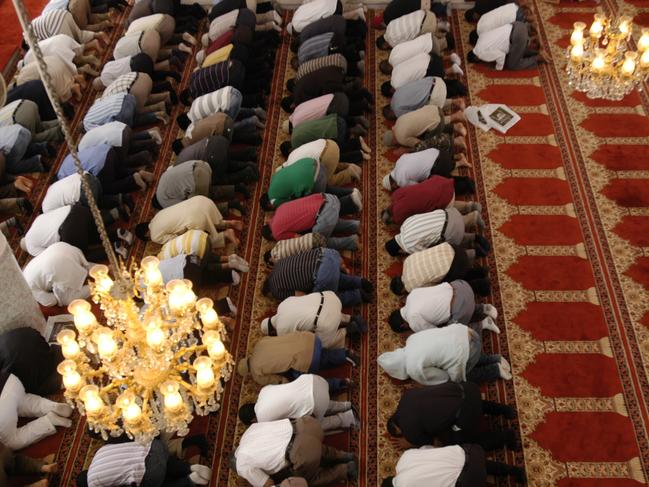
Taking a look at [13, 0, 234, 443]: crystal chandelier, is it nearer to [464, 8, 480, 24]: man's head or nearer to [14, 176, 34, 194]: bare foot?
[14, 176, 34, 194]: bare foot

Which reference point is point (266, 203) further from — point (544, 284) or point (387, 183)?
point (544, 284)

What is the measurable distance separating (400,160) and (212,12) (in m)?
3.19

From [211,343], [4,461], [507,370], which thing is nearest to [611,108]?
[507,370]

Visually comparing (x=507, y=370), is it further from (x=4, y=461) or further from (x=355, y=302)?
(x=4, y=461)

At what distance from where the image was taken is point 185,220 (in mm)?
5957

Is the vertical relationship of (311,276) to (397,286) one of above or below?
above

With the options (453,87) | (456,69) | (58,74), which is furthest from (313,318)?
(58,74)

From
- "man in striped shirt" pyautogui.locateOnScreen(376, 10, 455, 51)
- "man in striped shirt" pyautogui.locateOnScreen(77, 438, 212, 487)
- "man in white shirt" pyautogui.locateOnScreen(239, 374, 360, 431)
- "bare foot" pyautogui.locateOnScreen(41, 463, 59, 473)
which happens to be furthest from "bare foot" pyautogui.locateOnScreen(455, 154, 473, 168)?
"bare foot" pyautogui.locateOnScreen(41, 463, 59, 473)

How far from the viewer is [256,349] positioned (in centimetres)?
512

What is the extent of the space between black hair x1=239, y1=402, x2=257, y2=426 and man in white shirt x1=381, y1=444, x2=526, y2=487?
38.1 inches

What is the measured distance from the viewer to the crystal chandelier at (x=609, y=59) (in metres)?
5.22

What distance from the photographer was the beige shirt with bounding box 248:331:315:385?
4992 millimetres

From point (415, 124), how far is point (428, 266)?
1713 millimetres

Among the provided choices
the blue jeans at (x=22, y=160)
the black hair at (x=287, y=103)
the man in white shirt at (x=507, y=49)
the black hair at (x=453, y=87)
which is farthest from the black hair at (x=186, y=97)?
the man in white shirt at (x=507, y=49)
